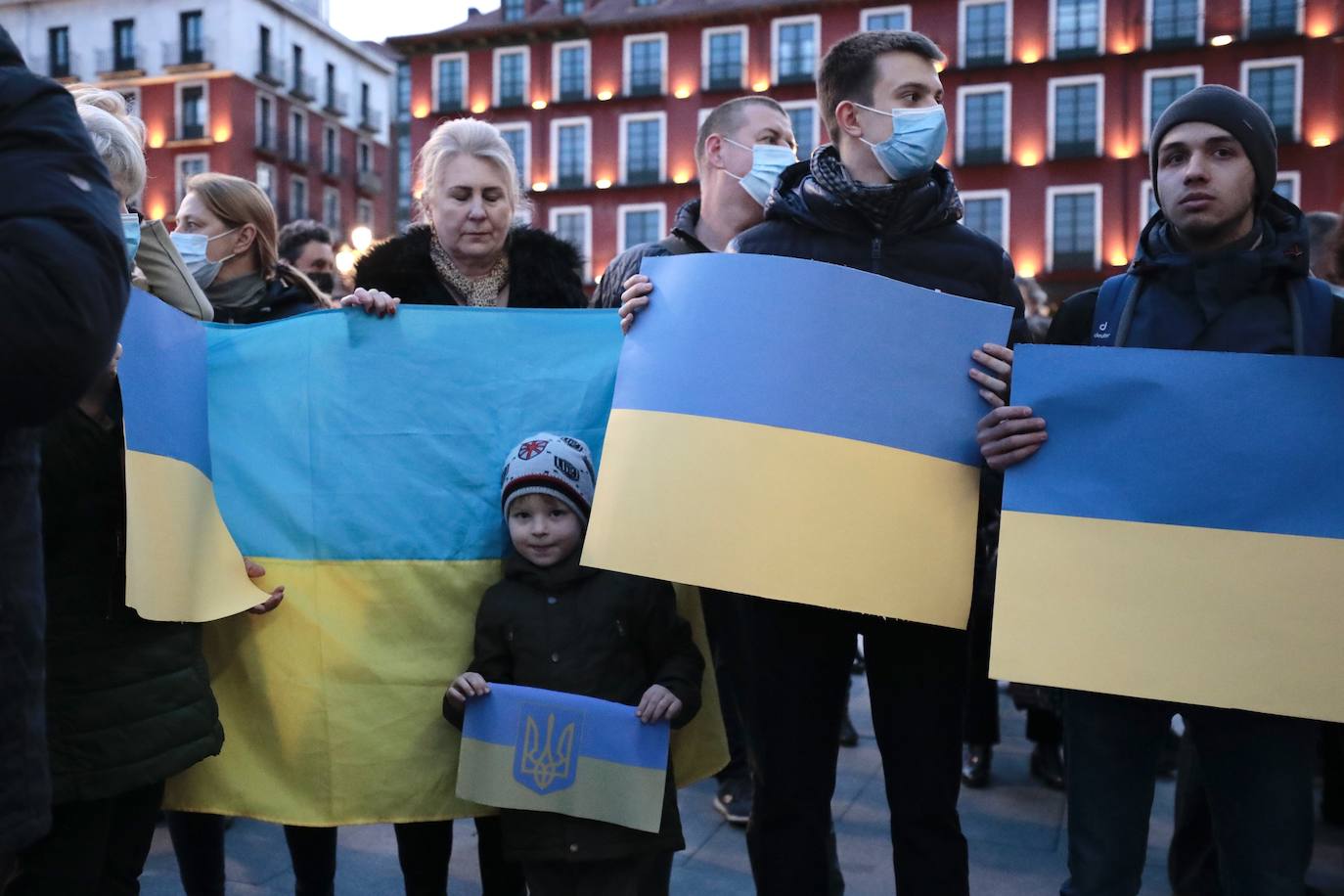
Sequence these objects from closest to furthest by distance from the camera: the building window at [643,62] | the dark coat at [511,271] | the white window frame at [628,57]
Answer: the dark coat at [511,271] < the white window frame at [628,57] < the building window at [643,62]

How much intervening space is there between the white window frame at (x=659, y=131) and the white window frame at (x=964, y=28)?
26.4 feet

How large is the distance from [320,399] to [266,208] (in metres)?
0.98

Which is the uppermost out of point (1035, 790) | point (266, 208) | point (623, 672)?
point (266, 208)

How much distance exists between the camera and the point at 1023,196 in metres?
29.6

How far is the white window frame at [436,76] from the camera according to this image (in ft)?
114

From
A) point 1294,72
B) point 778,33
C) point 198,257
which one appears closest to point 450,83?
point 778,33

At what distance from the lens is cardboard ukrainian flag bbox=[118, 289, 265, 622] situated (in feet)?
7.56

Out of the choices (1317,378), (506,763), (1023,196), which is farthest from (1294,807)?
(1023,196)

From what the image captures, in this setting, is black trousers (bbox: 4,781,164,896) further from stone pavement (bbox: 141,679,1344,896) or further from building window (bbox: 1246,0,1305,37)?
building window (bbox: 1246,0,1305,37)

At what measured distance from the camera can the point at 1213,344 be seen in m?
2.28

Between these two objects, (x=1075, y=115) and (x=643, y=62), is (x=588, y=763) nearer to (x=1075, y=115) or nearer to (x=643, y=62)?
(x=1075, y=115)

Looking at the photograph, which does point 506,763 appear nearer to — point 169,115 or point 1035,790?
point 1035,790

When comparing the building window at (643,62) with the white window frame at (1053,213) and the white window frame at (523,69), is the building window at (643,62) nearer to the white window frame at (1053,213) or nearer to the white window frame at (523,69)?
the white window frame at (523,69)

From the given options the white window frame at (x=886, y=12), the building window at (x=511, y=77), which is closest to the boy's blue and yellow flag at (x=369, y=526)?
the white window frame at (x=886, y=12)
